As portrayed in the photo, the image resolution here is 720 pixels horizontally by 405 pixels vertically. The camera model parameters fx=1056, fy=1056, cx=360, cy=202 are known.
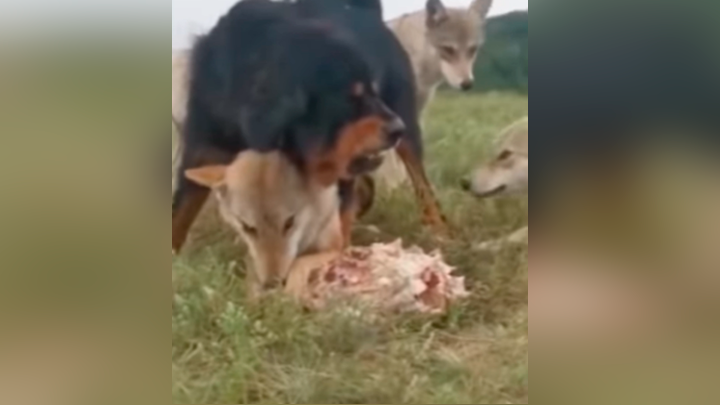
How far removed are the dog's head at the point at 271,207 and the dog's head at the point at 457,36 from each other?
0.31m

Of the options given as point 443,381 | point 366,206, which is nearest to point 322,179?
point 366,206

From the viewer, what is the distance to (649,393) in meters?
1.79

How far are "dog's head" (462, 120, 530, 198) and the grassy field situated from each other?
0.07 feet

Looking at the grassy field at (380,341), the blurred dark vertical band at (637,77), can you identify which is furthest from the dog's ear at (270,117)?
the blurred dark vertical band at (637,77)

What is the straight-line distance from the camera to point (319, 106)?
74.4 inches

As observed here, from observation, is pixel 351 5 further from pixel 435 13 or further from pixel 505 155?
pixel 505 155

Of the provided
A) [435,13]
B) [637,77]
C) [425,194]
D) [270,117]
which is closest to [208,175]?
[270,117]

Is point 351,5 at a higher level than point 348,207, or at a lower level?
higher

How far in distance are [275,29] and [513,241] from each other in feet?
1.88

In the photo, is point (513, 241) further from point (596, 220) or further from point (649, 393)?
point (649, 393)

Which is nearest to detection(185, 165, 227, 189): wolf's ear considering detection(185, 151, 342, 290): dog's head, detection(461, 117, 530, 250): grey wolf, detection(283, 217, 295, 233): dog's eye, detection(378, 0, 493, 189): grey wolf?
detection(185, 151, 342, 290): dog's head

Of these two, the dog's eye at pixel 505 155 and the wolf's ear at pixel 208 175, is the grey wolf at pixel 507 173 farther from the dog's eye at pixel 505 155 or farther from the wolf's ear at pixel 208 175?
the wolf's ear at pixel 208 175

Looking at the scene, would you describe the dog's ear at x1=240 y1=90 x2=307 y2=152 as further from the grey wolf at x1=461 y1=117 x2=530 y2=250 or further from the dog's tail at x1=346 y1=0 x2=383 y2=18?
the grey wolf at x1=461 y1=117 x2=530 y2=250

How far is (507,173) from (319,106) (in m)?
0.36
